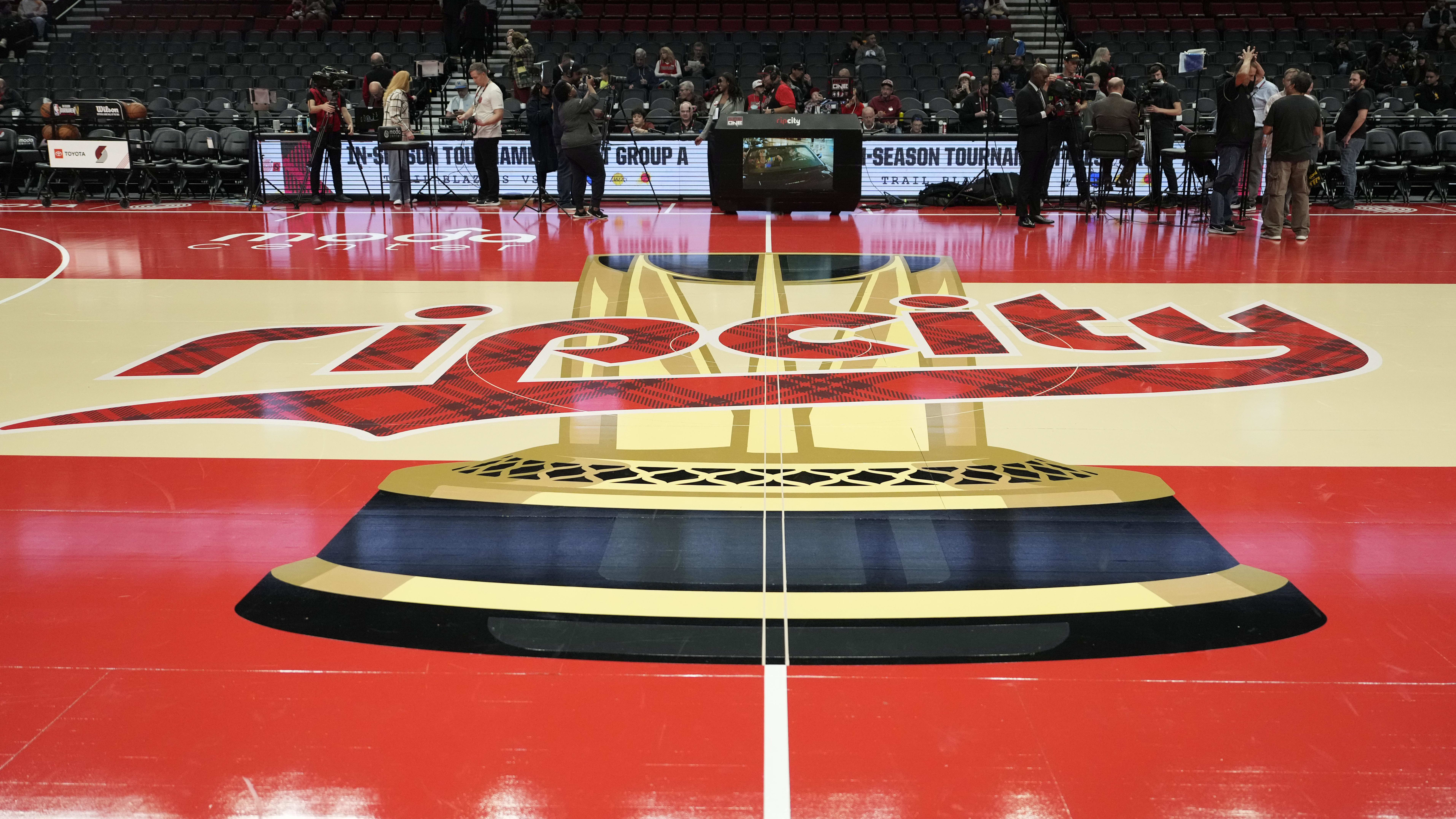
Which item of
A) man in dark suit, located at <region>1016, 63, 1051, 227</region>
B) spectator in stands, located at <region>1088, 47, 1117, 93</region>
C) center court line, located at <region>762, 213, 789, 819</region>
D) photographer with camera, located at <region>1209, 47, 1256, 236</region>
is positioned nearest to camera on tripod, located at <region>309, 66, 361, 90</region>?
man in dark suit, located at <region>1016, 63, 1051, 227</region>

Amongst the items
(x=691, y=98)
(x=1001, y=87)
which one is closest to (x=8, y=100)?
(x=691, y=98)

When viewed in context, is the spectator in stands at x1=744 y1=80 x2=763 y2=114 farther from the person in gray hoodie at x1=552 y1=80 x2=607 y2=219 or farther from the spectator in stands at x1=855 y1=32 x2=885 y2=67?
the spectator in stands at x1=855 y1=32 x2=885 y2=67

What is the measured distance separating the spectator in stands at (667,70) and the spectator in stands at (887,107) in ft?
9.91

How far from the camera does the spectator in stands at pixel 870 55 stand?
15.7 m

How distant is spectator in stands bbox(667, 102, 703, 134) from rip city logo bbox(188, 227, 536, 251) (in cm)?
393

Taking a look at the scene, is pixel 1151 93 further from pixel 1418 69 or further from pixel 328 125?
pixel 328 125

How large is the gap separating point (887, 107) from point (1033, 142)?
3.95m

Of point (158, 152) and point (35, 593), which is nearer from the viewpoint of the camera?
point (35, 593)

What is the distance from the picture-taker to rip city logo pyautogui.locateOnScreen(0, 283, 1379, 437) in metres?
4.64

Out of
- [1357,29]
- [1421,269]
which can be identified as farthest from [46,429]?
[1357,29]

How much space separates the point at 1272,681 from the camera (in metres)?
2.44

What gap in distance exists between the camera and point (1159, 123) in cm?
1116

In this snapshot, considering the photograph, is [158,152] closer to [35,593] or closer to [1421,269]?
[35,593]

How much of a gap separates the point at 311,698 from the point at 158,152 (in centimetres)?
1412
